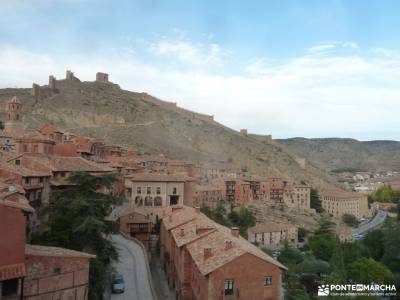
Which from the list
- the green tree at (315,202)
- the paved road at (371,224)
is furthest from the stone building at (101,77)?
the paved road at (371,224)

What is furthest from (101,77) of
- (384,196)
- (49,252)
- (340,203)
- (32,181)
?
(49,252)

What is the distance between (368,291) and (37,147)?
31.2 metres

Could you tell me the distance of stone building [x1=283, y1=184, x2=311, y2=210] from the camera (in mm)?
87750

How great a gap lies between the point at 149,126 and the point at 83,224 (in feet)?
291

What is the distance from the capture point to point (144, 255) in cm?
3081

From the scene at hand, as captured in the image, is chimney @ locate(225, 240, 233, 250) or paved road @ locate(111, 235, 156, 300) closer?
chimney @ locate(225, 240, 233, 250)

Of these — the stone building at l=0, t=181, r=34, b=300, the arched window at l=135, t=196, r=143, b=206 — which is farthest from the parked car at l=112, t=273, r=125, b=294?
the arched window at l=135, t=196, r=143, b=206

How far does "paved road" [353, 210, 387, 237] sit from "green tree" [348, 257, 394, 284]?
4596cm

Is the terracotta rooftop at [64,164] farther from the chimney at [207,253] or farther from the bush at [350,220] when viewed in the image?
the bush at [350,220]

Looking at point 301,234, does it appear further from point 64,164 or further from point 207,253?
point 207,253

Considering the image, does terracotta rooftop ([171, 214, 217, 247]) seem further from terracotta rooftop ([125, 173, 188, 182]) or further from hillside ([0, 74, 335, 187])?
hillside ([0, 74, 335, 187])

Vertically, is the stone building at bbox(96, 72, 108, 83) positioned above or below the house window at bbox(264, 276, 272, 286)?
above

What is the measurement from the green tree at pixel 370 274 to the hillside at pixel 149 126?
58.1 m

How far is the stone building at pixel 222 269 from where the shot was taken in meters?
20.3
